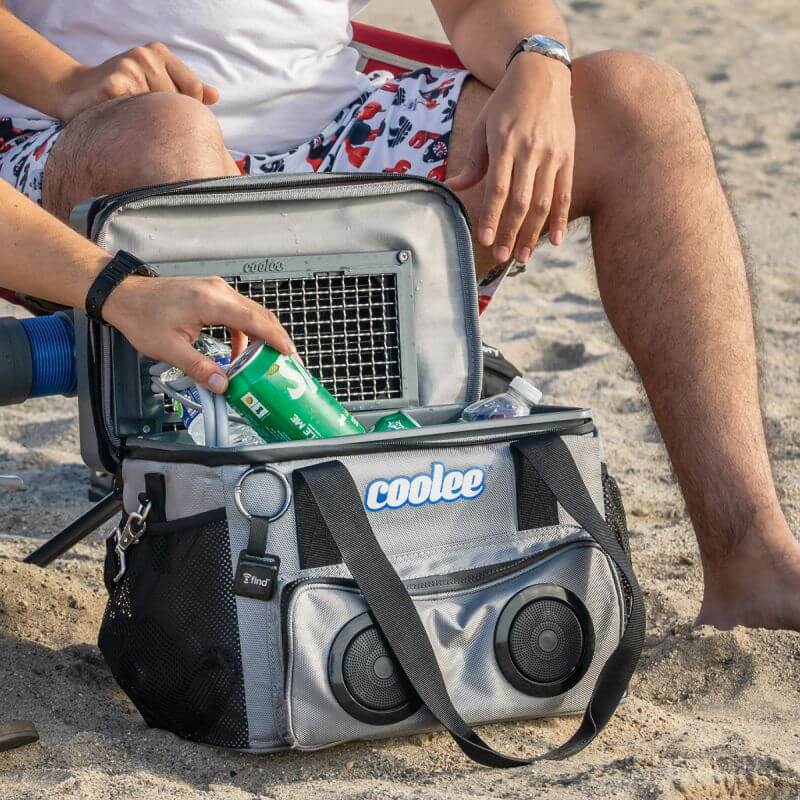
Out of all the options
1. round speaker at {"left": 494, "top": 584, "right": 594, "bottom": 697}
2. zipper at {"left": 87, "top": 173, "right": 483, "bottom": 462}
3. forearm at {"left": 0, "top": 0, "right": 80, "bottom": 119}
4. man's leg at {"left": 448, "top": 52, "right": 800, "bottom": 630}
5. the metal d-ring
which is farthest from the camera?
forearm at {"left": 0, "top": 0, "right": 80, "bottom": 119}

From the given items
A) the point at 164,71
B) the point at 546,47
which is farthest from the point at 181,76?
the point at 546,47

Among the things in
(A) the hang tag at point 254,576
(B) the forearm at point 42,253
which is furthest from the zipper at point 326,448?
(B) the forearm at point 42,253

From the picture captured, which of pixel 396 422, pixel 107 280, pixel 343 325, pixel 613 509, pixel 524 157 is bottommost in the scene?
pixel 613 509

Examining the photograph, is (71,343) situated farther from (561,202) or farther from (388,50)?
(388,50)

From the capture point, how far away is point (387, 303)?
1.82 m

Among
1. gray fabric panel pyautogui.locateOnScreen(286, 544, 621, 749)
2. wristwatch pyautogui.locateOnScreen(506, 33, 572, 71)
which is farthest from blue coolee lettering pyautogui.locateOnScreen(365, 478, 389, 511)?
wristwatch pyautogui.locateOnScreen(506, 33, 572, 71)

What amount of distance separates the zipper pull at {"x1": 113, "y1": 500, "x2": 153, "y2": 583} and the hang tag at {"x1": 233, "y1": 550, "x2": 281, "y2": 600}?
145mm

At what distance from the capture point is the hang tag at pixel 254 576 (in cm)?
145

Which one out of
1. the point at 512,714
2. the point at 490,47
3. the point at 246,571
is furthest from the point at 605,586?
the point at 490,47

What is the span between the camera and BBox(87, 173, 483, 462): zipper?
1657mm

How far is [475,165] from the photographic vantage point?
2.00 metres

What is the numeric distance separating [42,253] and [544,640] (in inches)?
30.8

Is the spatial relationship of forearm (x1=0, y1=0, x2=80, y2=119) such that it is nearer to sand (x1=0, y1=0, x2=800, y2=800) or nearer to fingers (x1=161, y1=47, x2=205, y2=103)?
fingers (x1=161, y1=47, x2=205, y2=103)

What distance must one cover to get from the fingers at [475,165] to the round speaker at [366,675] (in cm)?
80
